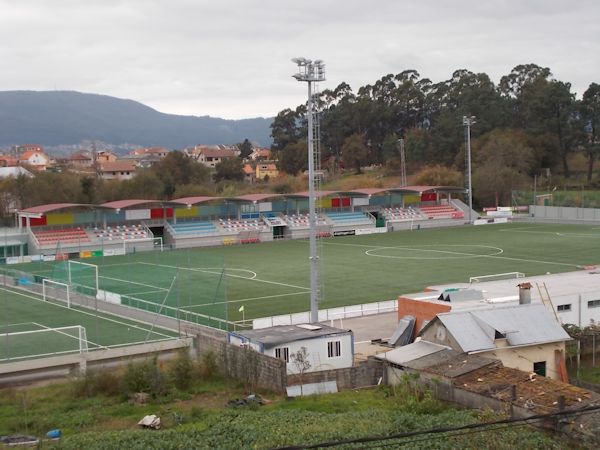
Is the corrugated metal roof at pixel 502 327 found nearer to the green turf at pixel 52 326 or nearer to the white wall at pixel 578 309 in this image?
the white wall at pixel 578 309

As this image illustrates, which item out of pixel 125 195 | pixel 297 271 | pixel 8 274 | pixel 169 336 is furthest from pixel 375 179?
pixel 169 336

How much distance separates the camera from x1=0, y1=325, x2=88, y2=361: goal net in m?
26.7

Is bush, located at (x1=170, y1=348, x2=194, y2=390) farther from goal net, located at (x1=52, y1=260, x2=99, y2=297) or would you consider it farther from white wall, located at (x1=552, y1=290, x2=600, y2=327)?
goal net, located at (x1=52, y1=260, x2=99, y2=297)

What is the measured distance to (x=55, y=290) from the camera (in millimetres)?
41500

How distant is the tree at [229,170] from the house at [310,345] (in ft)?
344

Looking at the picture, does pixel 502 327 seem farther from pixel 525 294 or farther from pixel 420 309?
pixel 420 309

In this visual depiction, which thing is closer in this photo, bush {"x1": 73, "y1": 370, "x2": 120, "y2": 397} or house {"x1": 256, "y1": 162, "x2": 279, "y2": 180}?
bush {"x1": 73, "y1": 370, "x2": 120, "y2": 397}

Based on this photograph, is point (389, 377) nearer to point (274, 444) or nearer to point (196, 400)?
point (196, 400)

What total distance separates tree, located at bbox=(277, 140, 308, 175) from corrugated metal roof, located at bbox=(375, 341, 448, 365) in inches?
4246

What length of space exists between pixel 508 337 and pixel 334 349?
521 centimetres

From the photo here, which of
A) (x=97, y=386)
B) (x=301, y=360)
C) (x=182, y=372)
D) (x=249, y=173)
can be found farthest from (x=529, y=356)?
(x=249, y=173)

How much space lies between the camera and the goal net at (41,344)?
87.5 feet

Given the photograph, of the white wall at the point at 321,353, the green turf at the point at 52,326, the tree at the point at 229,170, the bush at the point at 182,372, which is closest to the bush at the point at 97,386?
the bush at the point at 182,372

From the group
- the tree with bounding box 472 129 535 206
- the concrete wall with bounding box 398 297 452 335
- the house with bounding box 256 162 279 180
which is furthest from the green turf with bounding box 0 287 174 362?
the house with bounding box 256 162 279 180
